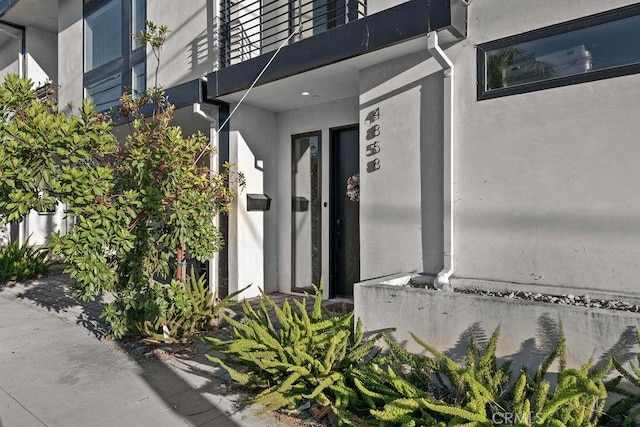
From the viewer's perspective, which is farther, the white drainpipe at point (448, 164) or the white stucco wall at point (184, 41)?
the white stucco wall at point (184, 41)

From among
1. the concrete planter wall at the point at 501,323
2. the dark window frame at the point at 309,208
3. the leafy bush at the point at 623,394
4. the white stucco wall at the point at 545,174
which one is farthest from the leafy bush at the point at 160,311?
the leafy bush at the point at 623,394

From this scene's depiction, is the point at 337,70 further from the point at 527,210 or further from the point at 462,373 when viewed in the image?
the point at 462,373

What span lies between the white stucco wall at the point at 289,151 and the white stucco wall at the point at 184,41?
4.76 feet

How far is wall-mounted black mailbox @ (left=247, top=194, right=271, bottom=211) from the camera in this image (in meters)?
6.18

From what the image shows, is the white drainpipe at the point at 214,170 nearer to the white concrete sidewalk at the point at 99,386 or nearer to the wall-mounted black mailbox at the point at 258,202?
the wall-mounted black mailbox at the point at 258,202

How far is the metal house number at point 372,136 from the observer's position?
4574 mm

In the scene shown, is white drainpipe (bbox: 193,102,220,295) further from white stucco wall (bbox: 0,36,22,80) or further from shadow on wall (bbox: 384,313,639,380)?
white stucco wall (bbox: 0,36,22,80)

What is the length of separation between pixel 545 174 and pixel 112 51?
8061 millimetres

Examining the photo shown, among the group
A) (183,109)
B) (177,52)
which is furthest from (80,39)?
(183,109)

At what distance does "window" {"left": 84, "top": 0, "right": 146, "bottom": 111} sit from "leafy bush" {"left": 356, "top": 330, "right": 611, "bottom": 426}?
21.3ft

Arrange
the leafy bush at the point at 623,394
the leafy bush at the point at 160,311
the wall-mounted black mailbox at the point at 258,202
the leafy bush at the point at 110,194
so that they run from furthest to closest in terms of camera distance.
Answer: the wall-mounted black mailbox at the point at 258,202 < the leafy bush at the point at 160,311 < the leafy bush at the point at 110,194 < the leafy bush at the point at 623,394

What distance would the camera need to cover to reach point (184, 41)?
6.46 metres

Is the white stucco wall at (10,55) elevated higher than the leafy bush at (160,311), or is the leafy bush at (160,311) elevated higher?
the white stucco wall at (10,55)
